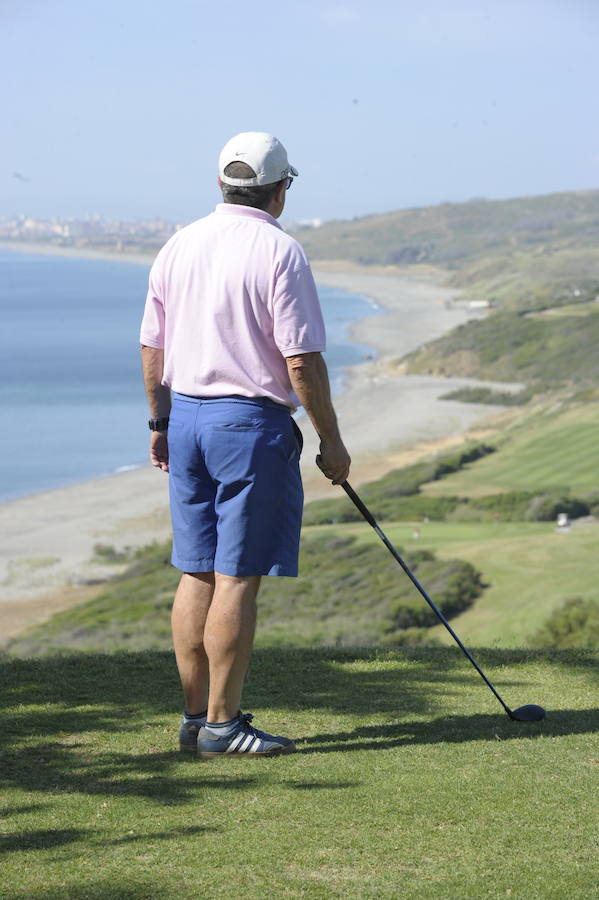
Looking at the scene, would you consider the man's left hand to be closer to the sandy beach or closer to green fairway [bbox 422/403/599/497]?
the sandy beach

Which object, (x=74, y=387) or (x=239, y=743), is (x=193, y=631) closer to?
(x=239, y=743)

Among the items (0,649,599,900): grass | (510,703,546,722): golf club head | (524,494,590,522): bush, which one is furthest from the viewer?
(524,494,590,522): bush

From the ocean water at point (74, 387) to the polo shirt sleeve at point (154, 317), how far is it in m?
48.1

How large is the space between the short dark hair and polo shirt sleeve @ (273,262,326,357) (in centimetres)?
39

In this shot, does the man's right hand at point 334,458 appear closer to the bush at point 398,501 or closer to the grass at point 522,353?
the bush at point 398,501

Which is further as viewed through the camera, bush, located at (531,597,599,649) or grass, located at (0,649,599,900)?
bush, located at (531,597,599,649)

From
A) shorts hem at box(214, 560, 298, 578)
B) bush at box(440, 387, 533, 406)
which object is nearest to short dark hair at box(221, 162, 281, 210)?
shorts hem at box(214, 560, 298, 578)

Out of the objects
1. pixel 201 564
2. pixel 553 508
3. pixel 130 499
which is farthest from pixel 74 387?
pixel 201 564

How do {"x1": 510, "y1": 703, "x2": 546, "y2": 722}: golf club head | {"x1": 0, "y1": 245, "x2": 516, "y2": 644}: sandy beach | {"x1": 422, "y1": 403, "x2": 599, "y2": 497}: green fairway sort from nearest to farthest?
{"x1": 510, "y1": 703, "x2": 546, "y2": 722}: golf club head, {"x1": 0, "y1": 245, "x2": 516, "y2": 644}: sandy beach, {"x1": 422, "y1": 403, "x2": 599, "y2": 497}: green fairway

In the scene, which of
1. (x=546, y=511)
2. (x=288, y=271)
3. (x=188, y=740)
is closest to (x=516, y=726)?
(x=188, y=740)

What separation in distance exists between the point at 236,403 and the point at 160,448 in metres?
0.66

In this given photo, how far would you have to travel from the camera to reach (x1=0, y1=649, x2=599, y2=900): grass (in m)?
3.57

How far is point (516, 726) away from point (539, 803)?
119 cm

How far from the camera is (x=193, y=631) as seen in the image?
4.97 m
